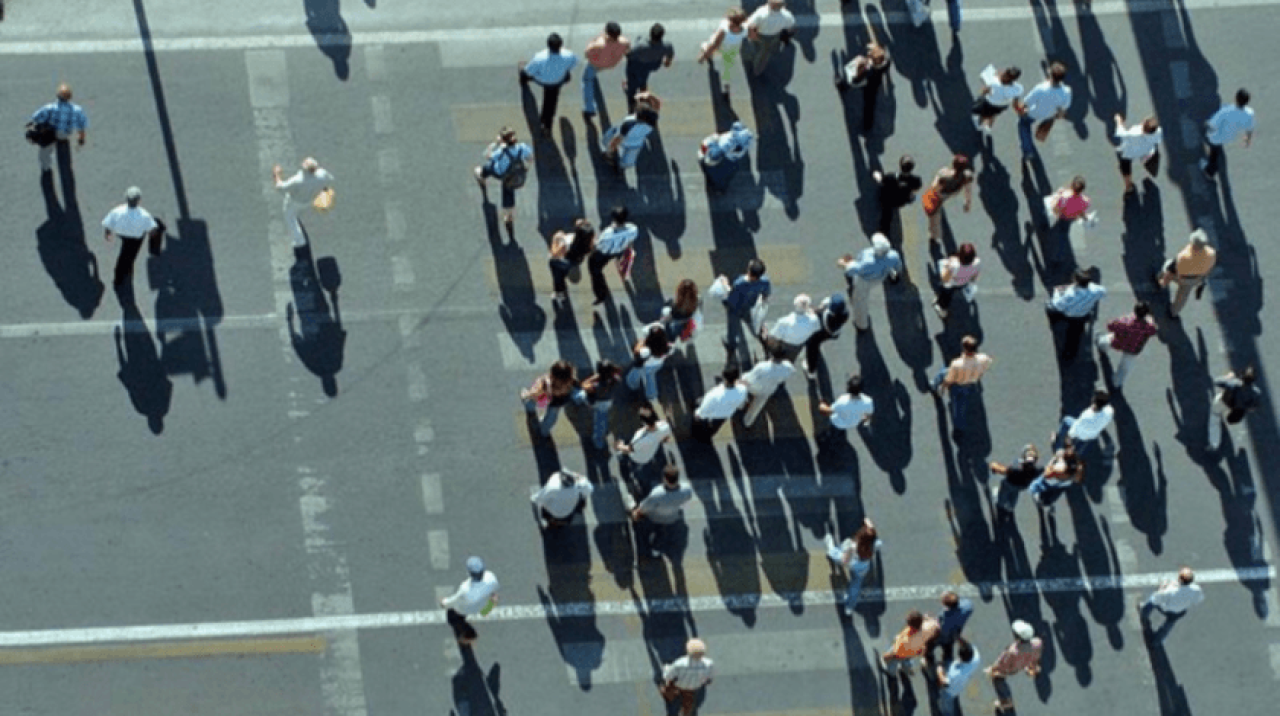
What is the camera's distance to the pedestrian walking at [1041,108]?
41.4 meters

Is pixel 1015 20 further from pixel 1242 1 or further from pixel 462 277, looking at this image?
pixel 462 277

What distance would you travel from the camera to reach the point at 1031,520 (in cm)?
3938

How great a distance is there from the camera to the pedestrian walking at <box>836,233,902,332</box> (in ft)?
130

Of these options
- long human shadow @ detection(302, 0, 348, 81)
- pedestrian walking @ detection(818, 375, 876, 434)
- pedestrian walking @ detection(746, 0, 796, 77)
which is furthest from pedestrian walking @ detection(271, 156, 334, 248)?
pedestrian walking @ detection(818, 375, 876, 434)

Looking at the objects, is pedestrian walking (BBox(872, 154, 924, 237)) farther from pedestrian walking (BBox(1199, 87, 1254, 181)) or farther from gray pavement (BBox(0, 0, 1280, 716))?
pedestrian walking (BBox(1199, 87, 1254, 181))

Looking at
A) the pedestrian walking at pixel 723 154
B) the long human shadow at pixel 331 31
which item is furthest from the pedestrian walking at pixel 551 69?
the long human shadow at pixel 331 31

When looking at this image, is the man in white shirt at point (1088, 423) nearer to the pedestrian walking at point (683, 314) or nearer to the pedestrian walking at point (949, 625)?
the pedestrian walking at point (949, 625)

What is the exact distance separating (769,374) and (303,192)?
22.8 ft

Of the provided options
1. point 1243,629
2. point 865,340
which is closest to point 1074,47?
point 865,340

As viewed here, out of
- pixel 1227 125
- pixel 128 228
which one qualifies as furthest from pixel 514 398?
pixel 1227 125

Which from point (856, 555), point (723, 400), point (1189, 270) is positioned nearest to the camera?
point (856, 555)

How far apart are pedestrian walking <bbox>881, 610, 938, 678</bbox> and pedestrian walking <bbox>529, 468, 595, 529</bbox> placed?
455 cm

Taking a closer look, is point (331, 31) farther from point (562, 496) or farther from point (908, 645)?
point (908, 645)

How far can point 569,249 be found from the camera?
39438mm
